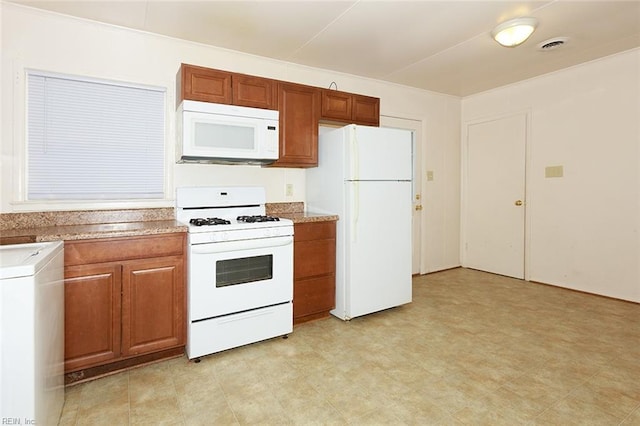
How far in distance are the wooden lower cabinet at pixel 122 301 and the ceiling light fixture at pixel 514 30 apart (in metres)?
2.95

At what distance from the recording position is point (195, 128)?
2.61 meters

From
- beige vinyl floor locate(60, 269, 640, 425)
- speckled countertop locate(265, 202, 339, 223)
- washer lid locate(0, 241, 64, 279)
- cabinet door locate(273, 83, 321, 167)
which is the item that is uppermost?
cabinet door locate(273, 83, 321, 167)

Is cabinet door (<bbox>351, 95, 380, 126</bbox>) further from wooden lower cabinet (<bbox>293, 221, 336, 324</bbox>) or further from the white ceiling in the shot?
wooden lower cabinet (<bbox>293, 221, 336, 324</bbox>)

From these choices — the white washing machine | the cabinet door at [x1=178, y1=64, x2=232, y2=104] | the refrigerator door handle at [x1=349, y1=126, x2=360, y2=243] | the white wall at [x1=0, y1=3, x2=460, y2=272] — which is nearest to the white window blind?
the white wall at [x1=0, y1=3, x2=460, y2=272]

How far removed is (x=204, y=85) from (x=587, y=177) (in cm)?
400

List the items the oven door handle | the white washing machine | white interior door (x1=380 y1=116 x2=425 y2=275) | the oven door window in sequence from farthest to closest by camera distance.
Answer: white interior door (x1=380 y1=116 x2=425 y2=275) → the oven door window → the oven door handle → the white washing machine

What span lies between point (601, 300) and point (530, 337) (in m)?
1.52

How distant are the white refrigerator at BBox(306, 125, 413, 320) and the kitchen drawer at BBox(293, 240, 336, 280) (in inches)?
3.0

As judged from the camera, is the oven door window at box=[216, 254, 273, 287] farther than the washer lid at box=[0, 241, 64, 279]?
Yes

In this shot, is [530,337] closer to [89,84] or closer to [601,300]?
[601,300]

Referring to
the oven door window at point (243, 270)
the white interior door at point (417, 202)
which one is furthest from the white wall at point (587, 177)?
the oven door window at point (243, 270)

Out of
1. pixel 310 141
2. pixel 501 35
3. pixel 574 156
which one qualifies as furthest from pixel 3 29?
pixel 574 156

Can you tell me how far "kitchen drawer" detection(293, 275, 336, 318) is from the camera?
292 centimetres

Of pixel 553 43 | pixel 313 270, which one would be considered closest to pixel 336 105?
pixel 313 270
